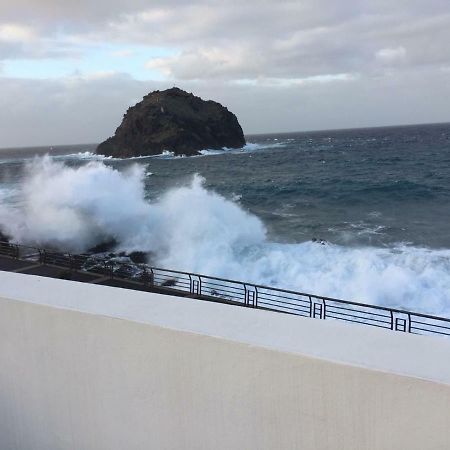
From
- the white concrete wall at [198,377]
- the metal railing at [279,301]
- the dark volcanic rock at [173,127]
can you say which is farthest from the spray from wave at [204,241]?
the dark volcanic rock at [173,127]

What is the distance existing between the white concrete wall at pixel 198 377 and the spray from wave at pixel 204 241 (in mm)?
10895

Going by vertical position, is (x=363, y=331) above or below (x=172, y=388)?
above

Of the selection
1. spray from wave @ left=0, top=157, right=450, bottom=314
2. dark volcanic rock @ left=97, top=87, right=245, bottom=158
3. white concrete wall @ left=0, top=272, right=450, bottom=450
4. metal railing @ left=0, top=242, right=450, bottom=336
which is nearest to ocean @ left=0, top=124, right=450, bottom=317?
spray from wave @ left=0, top=157, right=450, bottom=314

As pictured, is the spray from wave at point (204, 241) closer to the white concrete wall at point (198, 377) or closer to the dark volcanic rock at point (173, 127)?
the white concrete wall at point (198, 377)

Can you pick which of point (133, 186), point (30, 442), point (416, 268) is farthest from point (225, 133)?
point (30, 442)

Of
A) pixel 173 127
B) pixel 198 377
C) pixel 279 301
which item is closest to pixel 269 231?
pixel 279 301

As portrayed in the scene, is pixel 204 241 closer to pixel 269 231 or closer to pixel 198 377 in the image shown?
pixel 269 231

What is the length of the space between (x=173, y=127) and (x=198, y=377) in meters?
98.6

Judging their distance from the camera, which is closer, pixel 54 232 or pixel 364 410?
pixel 364 410

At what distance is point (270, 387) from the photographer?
2.08 m

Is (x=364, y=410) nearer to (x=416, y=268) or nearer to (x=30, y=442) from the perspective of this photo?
(x=30, y=442)

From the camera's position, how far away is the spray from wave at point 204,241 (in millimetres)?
13836

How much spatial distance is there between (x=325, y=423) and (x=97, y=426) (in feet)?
3.99

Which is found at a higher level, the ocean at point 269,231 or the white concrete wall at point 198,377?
the white concrete wall at point 198,377
